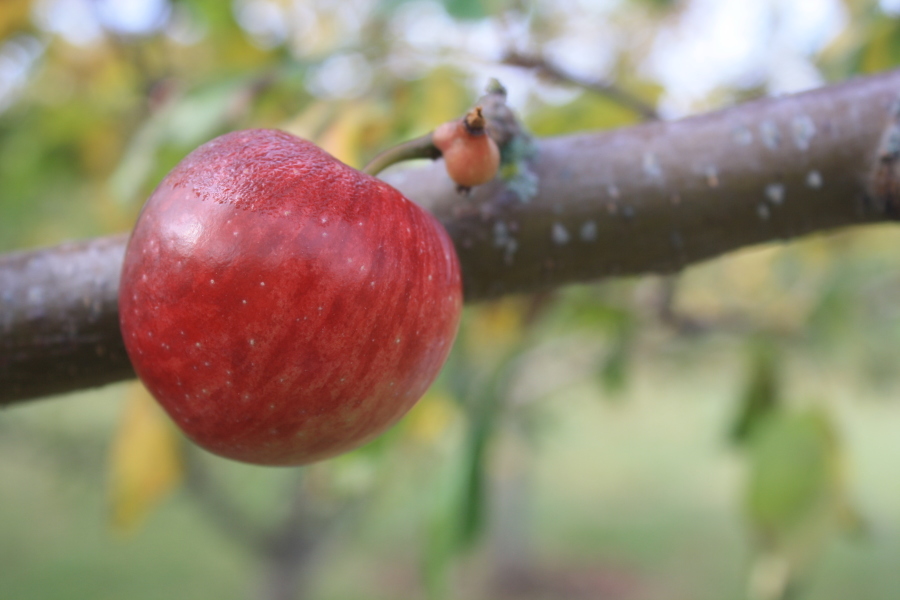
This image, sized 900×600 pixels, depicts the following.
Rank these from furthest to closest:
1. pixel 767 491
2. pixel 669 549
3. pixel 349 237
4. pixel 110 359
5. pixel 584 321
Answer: pixel 669 549 → pixel 584 321 → pixel 767 491 → pixel 110 359 → pixel 349 237

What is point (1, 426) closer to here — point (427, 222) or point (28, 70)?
point (28, 70)

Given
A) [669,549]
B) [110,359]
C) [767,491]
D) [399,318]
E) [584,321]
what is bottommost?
[669,549]

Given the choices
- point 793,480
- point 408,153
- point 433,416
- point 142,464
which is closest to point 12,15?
point 142,464

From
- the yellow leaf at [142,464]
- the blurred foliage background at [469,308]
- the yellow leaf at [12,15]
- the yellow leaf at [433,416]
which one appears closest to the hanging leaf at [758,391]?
the blurred foliage background at [469,308]

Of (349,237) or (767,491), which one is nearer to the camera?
(349,237)

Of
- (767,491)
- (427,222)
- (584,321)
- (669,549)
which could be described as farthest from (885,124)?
(669,549)

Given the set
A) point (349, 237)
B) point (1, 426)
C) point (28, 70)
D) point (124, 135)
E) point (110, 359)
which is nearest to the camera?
point (349, 237)

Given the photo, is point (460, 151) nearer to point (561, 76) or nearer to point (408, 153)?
point (408, 153)
